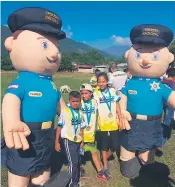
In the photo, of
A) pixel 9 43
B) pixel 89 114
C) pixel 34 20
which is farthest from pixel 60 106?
pixel 34 20

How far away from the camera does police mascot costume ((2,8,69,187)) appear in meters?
3.39

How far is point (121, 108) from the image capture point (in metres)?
4.48

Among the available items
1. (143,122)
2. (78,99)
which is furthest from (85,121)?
(143,122)

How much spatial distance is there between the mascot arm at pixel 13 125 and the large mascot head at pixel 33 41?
485 mm

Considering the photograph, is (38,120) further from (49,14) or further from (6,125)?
(49,14)

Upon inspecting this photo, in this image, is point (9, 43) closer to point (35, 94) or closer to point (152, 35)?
point (35, 94)

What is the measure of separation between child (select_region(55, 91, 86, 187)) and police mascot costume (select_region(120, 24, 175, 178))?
0.75 metres

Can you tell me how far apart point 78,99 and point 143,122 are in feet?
3.48

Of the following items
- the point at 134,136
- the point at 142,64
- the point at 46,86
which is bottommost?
the point at 134,136

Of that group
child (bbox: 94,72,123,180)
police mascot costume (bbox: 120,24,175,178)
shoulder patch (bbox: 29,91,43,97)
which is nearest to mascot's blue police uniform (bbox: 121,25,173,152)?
police mascot costume (bbox: 120,24,175,178)

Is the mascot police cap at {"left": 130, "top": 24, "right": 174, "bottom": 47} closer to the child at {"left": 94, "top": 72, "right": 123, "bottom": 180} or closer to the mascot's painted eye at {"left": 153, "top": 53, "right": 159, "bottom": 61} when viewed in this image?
the mascot's painted eye at {"left": 153, "top": 53, "right": 159, "bottom": 61}

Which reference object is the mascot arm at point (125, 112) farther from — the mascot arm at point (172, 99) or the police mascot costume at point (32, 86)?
the police mascot costume at point (32, 86)

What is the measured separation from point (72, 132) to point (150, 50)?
1623mm

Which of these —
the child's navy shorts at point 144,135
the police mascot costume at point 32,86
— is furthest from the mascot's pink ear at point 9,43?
the child's navy shorts at point 144,135
